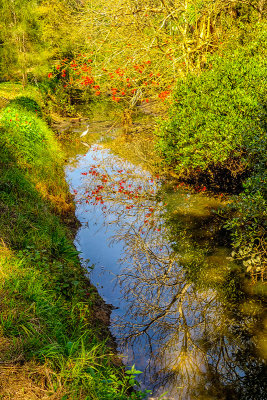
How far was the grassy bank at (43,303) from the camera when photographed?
3025 mm

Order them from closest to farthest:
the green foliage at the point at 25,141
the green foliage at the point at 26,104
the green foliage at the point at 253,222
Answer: the green foliage at the point at 253,222
the green foliage at the point at 25,141
the green foliage at the point at 26,104

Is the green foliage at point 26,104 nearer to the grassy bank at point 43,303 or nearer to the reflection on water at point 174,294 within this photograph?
the grassy bank at point 43,303

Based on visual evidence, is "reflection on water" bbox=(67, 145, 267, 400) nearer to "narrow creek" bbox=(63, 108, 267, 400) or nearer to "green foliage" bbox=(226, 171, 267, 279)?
"narrow creek" bbox=(63, 108, 267, 400)

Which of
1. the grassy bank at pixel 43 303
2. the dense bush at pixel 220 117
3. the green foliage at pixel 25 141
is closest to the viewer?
the grassy bank at pixel 43 303

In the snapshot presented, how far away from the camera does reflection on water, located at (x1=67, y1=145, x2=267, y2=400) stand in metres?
4.45

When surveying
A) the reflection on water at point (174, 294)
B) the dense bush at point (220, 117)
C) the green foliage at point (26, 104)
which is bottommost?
the reflection on water at point (174, 294)

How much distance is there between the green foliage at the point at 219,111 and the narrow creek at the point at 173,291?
3.50ft

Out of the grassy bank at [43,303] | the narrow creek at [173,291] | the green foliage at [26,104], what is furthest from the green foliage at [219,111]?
the green foliage at [26,104]

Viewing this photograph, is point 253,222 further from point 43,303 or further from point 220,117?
point 220,117

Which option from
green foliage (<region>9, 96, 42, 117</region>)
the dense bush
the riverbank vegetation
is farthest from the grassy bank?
green foliage (<region>9, 96, 42, 117</region>)

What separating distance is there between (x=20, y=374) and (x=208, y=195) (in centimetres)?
740

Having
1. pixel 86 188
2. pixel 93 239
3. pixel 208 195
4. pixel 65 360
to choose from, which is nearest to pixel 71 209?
pixel 93 239

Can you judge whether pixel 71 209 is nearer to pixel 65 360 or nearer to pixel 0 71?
pixel 65 360

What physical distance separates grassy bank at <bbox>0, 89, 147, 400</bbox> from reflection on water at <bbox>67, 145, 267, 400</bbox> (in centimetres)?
45
